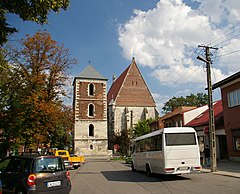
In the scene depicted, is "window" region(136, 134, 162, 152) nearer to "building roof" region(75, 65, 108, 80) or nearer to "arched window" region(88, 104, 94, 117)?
"arched window" region(88, 104, 94, 117)

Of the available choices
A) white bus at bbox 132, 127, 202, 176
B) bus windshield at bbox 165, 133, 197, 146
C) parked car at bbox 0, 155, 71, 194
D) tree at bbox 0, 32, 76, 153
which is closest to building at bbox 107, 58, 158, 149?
tree at bbox 0, 32, 76, 153

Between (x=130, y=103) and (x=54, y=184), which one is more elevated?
(x=130, y=103)

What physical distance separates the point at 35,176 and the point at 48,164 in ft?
2.24

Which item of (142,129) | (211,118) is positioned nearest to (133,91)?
(142,129)

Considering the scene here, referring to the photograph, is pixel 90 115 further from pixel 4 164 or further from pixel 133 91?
pixel 4 164

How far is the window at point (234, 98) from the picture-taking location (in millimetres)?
22612

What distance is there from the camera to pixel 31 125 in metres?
22.3

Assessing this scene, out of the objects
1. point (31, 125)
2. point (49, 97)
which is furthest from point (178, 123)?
point (31, 125)

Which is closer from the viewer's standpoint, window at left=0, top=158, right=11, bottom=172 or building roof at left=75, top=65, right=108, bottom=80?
window at left=0, top=158, right=11, bottom=172

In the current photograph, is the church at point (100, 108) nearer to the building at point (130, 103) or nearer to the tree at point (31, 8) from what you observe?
the building at point (130, 103)

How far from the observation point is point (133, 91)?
68.3m

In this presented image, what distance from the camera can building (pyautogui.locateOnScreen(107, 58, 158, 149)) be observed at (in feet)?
217

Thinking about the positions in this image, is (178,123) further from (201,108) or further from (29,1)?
(29,1)

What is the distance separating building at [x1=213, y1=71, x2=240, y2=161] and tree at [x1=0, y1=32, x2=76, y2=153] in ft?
52.1
